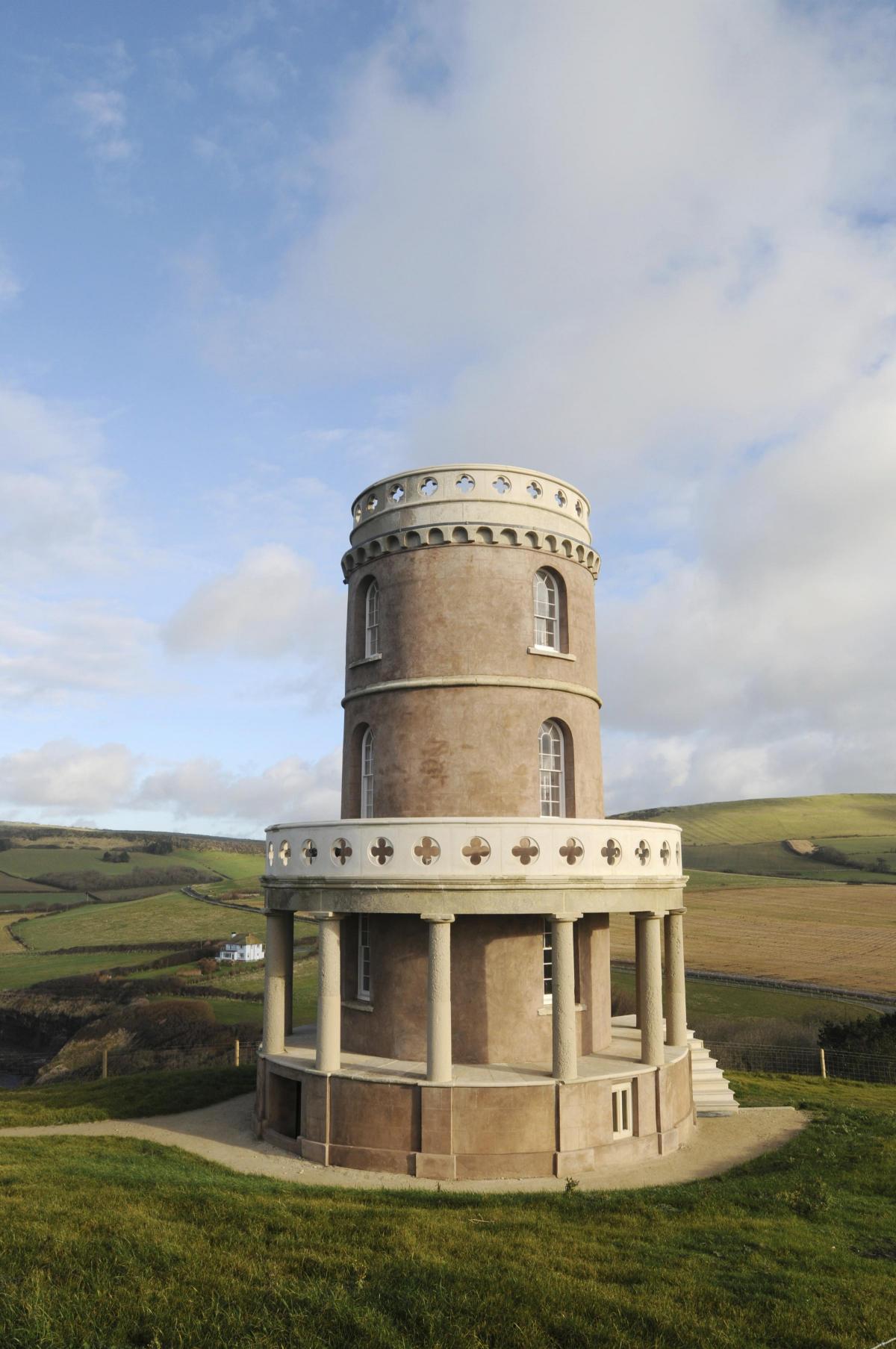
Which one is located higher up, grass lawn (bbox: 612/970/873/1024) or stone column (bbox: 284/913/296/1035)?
stone column (bbox: 284/913/296/1035)

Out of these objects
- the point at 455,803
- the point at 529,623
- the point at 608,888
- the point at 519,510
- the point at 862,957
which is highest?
the point at 519,510

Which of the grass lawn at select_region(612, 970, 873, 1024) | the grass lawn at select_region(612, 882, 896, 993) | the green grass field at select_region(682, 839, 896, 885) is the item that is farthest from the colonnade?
the green grass field at select_region(682, 839, 896, 885)

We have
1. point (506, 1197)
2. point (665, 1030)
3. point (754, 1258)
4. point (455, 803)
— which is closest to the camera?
point (754, 1258)

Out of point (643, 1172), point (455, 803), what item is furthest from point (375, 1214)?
point (455, 803)

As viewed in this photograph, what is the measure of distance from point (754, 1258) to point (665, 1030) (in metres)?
13.3

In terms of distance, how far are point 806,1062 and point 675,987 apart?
637 inches

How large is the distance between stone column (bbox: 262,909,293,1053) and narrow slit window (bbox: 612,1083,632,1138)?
7638 mm

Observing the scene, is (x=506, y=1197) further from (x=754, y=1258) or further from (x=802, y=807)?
(x=802, y=807)

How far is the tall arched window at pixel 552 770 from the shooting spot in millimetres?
23547

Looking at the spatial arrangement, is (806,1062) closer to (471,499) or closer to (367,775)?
(367,775)

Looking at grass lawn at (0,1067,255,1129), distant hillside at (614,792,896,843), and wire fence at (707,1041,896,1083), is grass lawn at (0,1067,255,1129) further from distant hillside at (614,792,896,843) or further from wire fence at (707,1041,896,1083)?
distant hillside at (614,792,896,843)

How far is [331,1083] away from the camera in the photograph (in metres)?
19.6

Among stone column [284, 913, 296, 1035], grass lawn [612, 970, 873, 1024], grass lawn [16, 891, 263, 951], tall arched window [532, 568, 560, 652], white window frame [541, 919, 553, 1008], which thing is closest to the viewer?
A: white window frame [541, 919, 553, 1008]

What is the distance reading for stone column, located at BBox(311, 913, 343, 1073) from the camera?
19891 mm
